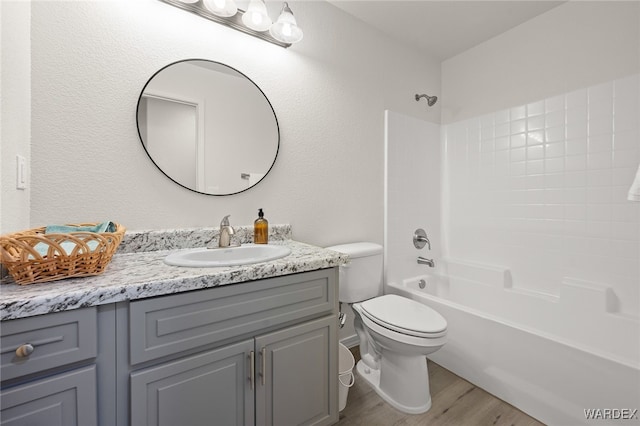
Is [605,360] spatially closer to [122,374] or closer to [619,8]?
[122,374]

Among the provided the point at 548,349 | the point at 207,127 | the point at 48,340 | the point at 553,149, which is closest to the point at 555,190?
the point at 553,149

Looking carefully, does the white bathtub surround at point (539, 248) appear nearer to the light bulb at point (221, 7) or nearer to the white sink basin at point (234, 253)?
the white sink basin at point (234, 253)

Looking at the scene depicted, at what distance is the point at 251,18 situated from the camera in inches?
54.1

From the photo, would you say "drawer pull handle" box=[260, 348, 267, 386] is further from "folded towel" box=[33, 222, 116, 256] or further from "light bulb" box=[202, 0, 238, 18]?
"light bulb" box=[202, 0, 238, 18]

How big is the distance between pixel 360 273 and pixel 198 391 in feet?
3.70

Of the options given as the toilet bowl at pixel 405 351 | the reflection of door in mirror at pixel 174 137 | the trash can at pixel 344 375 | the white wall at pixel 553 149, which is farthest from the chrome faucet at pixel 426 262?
the reflection of door in mirror at pixel 174 137

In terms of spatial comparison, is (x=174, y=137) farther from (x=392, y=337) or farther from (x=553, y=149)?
(x=553, y=149)

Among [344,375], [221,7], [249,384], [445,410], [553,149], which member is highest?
[221,7]

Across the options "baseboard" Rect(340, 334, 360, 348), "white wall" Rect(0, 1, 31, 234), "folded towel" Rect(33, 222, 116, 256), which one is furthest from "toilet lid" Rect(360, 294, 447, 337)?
"white wall" Rect(0, 1, 31, 234)

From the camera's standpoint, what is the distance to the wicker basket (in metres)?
0.68

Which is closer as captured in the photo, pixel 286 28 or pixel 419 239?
pixel 286 28

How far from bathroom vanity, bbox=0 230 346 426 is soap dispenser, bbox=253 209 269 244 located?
33 cm

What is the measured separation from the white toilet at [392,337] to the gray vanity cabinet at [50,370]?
1203 millimetres

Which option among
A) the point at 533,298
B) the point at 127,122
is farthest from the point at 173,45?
the point at 533,298
